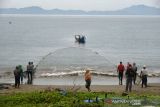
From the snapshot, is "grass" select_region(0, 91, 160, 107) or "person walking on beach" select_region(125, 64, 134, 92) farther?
"person walking on beach" select_region(125, 64, 134, 92)

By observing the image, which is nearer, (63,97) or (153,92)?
(63,97)

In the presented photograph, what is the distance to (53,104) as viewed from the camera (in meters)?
17.4

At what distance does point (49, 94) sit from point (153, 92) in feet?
20.2

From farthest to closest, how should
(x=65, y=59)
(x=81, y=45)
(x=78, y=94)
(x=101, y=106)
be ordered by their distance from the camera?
(x=81, y=45)
(x=65, y=59)
(x=78, y=94)
(x=101, y=106)

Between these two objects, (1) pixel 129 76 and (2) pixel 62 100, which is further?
(1) pixel 129 76

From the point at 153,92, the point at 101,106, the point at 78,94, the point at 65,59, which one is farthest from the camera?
the point at 65,59

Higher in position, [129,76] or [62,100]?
[129,76]

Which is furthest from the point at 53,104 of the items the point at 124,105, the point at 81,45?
the point at 81,45

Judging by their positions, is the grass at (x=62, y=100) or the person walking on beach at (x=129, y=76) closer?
the grass at (x=62, y=100)

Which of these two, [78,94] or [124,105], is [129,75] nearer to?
[78,94]

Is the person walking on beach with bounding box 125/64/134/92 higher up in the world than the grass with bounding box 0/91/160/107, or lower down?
higher up

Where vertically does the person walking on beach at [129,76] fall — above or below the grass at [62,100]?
above

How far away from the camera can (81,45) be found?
102438mm

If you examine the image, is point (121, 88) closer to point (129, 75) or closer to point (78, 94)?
point (129, 75)
